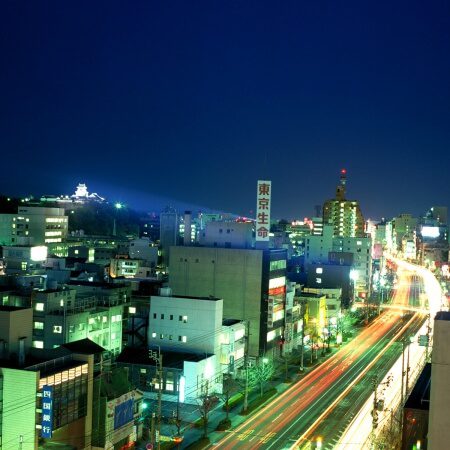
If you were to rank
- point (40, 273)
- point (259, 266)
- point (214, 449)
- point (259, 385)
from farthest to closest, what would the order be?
point (40, 273), point (259, 266), point (259, 385), point (214, 449)

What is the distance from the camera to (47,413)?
1648 cm

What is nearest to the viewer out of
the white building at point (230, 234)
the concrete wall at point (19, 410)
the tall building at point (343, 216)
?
the concrete wall at point (19, 410)

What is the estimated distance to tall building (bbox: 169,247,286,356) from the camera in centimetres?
3178

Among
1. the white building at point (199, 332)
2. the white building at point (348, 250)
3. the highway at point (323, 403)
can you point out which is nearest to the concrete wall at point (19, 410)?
the highway at point (323, 403)

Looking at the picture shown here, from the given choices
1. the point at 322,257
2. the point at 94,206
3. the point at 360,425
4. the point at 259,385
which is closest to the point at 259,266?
the point at 259,385

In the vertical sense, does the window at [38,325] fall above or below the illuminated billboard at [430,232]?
below

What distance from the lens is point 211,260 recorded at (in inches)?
1308

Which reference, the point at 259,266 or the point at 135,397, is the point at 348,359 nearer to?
the point at 259,266

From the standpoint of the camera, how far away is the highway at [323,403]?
20703mm

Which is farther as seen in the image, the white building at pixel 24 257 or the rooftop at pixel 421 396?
the white building at pixel 24 257

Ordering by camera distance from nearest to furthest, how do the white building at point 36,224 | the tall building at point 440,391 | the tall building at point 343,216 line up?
the tall building at point 440,391 → the white building at point 36,224 → the tall building at point 343,216

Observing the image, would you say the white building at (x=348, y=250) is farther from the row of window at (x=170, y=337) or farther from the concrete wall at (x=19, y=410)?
the concrete wall at (x=19, y=410)

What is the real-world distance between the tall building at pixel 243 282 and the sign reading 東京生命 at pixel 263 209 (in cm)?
169

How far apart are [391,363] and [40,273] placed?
21.1m
